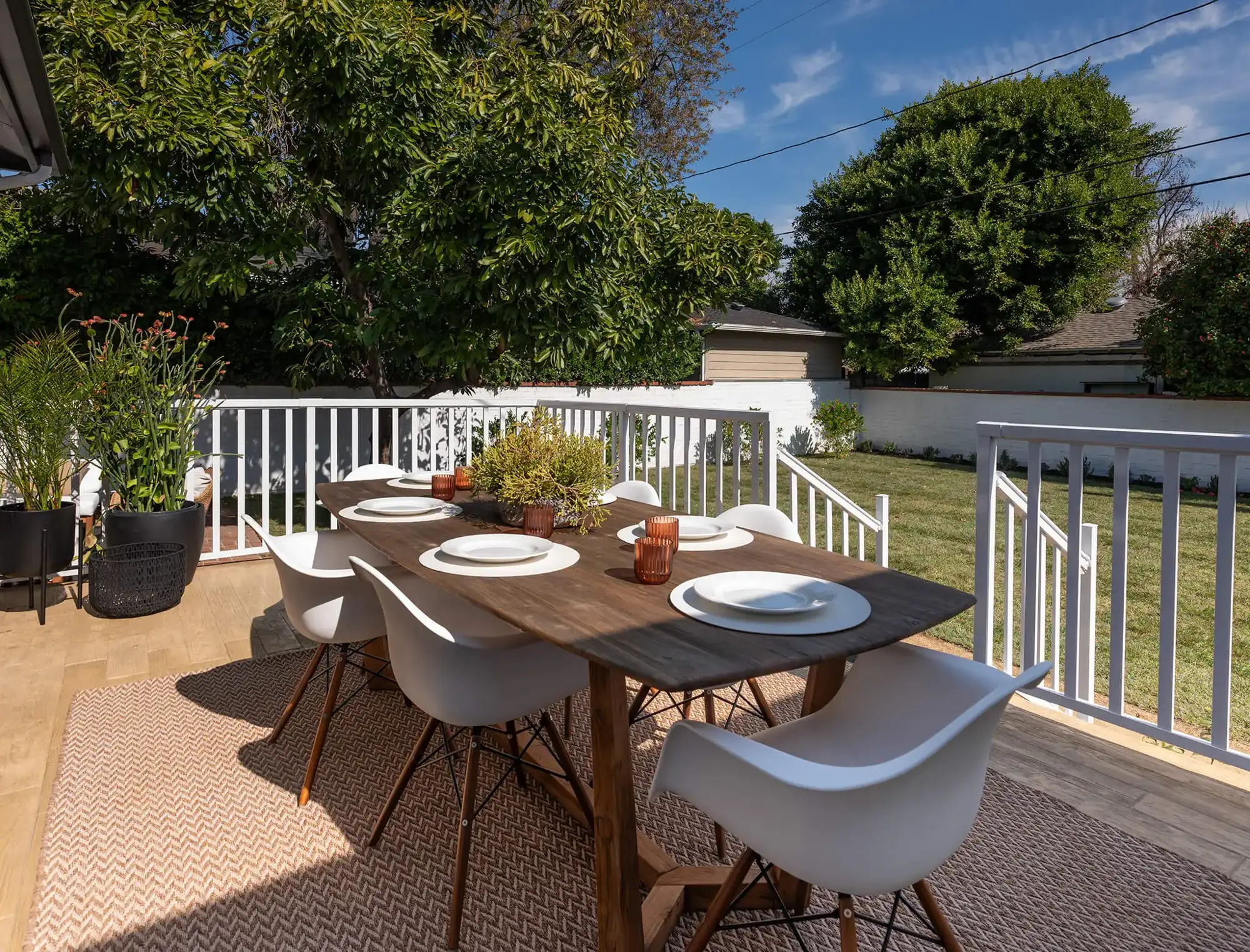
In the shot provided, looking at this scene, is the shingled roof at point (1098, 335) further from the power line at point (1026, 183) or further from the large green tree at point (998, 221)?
the power line at point (1026, 183)

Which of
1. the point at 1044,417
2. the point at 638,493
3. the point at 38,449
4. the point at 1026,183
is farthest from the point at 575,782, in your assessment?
the point at 1026,183

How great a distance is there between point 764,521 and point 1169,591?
3.67ft

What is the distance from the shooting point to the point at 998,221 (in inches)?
583

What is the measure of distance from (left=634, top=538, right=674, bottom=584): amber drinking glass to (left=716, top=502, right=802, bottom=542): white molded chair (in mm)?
745

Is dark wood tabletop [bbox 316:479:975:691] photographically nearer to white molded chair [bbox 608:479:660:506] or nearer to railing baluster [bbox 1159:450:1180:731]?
Result: white molded chair [bbox 608:479:660:506]

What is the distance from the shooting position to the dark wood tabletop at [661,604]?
1.21 m

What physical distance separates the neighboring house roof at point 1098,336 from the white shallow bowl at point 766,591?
14007 millimetres

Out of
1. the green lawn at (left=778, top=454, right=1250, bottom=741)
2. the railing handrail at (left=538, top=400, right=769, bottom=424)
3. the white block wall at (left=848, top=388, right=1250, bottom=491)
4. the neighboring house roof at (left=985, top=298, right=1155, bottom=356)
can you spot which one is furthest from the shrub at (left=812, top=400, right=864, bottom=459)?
the railing handrail at (left=538, top=400, right=769, bottom=424)

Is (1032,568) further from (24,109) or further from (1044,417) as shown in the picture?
(1044,417)

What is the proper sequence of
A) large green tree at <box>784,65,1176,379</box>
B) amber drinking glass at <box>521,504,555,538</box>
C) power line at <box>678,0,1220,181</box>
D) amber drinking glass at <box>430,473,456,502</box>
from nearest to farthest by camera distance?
amber drinking glass at <box>521,504,555,538</box> < amber drinking glass at <box>430,473,456,502</box> < power line at <box>678,0,1220,181</box> < large green tree at <box>784,65,1176,379</box>

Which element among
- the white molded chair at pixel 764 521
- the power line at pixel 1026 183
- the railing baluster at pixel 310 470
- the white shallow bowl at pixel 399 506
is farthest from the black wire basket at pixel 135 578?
the power line at pixel 1026 183

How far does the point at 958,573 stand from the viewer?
18.1 ft

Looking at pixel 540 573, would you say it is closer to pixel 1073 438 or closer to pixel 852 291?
pixel 1073 438

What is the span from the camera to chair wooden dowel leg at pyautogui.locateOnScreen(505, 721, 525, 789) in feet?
6.37
